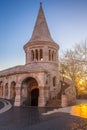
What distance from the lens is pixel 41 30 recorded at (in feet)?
96.9

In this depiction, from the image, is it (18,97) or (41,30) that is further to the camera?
(41,30)

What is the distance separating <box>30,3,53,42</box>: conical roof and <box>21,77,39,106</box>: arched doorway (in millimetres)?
7494

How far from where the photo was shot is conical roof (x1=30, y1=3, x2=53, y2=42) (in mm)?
28283

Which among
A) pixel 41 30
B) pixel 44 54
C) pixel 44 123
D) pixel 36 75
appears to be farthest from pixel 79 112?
pixel 41 30

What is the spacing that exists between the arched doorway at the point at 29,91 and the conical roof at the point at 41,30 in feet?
24.6

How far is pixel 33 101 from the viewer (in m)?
25.9

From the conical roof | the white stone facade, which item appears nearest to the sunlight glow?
the white stone facade

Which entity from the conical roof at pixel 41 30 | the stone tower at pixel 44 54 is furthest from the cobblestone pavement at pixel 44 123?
the conical roof at pixel 41 30

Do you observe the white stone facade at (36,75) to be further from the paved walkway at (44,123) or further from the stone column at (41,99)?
the paved walkway at (44,123)

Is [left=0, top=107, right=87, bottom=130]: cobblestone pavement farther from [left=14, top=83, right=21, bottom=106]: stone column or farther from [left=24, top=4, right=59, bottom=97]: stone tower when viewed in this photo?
[left=24, top=4, right=59, bottom=97]: stone tower

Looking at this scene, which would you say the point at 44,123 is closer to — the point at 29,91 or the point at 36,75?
the point at 36,75

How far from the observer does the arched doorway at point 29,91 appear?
24219 mm

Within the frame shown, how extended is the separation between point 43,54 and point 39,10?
414 inches

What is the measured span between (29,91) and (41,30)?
37.8 ft
